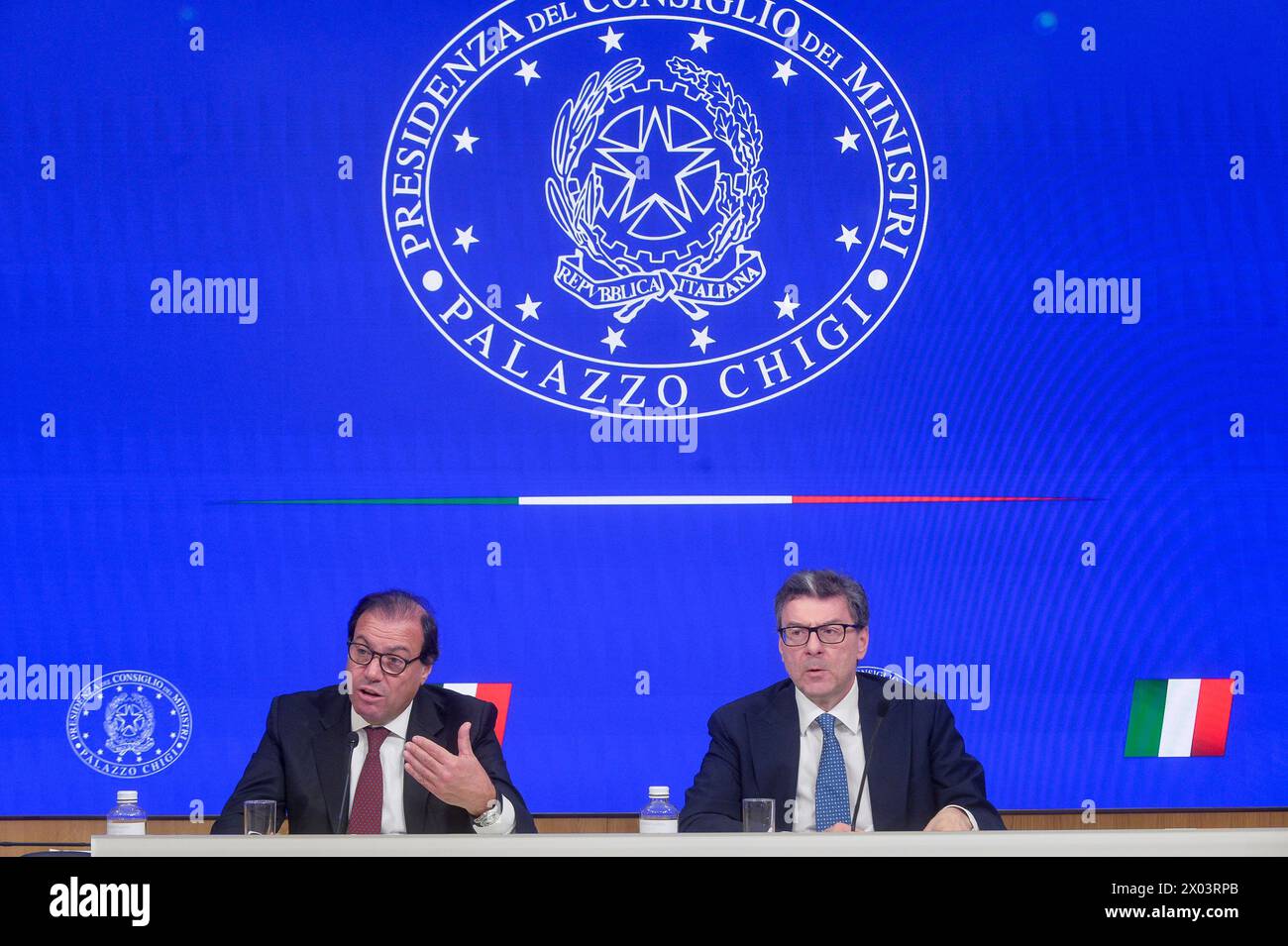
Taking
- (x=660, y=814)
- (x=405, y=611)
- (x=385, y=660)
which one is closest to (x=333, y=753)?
(x=385, y=660)

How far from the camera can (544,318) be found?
3.62 metres

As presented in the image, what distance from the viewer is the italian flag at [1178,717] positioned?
3570 mm

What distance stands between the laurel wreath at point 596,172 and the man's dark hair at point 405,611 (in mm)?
1077

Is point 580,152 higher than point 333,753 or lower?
higher

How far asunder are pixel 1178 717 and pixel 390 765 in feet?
6.78

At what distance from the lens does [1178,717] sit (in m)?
3.58

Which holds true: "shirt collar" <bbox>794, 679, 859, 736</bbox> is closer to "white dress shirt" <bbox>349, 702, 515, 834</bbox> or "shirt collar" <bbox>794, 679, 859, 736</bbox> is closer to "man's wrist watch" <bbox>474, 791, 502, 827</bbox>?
"man's wrist watch" <bbox>474, 791, 502, 827</bbox>

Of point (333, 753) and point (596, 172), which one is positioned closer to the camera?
point (333, 753)

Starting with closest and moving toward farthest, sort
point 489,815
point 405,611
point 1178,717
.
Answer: point 489,815 < point 405,611 < point 1178,717

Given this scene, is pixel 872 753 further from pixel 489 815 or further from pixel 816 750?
pixel 489 815

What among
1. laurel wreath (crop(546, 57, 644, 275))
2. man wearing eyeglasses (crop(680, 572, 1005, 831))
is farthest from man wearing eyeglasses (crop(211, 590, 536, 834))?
laurel wreath (crop(546, 57, 644, 275))

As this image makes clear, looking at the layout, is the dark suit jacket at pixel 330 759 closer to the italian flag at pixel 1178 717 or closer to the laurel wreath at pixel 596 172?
the laurel wreath at pixel 596 172
